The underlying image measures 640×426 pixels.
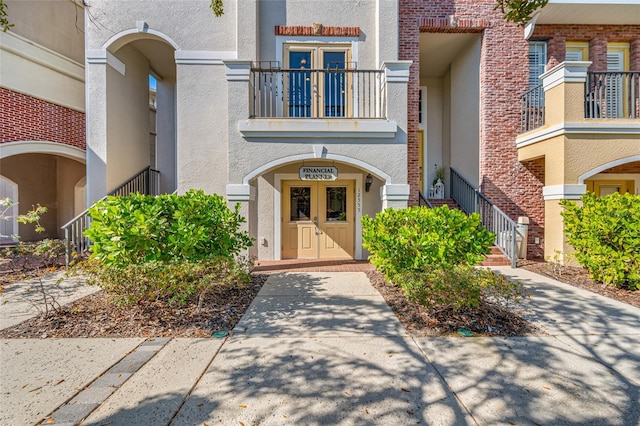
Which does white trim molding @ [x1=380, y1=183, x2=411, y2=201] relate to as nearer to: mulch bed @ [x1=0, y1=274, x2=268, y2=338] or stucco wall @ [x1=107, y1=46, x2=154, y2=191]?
mulch bed @ [x1=0, y1=274, x2=268, y2=338]

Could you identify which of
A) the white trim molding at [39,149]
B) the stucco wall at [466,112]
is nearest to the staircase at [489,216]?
the stucco wall at [466,112]

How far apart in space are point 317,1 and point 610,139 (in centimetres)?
799

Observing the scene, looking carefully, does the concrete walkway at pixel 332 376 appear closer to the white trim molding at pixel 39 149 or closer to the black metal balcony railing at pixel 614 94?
the black metal balcony railing at pixel 614 94

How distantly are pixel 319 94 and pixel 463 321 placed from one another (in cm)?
606

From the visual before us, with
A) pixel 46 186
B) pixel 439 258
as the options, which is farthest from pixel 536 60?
pixel 46 186

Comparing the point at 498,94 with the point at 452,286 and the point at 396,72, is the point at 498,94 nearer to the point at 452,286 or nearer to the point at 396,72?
the point at 396,72

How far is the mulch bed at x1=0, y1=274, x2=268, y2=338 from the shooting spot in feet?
12.4

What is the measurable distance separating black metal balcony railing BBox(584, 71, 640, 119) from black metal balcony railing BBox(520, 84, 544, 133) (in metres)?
0.96

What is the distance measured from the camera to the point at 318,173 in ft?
26.0

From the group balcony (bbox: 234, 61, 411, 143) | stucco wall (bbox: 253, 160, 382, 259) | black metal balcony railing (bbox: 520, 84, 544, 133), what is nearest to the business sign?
stucco wall (bbox: 253, 160, 382, 259)

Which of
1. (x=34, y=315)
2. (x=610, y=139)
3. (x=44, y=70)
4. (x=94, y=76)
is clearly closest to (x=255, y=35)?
(x=94, y=76)

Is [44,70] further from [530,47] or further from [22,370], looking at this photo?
[530,47]

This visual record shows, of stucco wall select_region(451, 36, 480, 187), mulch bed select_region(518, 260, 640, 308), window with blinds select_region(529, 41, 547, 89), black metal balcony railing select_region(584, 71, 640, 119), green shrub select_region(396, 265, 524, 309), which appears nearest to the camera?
green shrub select_region(396, 265, 524, 309)

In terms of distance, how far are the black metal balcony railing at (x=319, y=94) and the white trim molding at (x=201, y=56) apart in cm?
111
